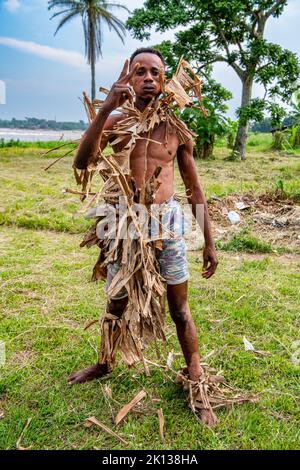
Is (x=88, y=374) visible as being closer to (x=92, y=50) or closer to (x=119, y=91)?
(x=119, y=91)

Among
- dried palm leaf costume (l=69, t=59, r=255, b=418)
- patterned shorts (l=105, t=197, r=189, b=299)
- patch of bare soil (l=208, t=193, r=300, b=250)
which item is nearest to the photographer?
dried palm leaf costume (l=69, t=59, r=255, b=418)

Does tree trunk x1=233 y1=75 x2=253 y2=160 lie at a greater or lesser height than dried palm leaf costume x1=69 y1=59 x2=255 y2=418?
greater

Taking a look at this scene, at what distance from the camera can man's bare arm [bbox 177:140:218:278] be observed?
1926mm

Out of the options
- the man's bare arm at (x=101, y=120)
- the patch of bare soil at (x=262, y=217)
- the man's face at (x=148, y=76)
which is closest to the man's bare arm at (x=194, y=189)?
the man's face at (x=148, y=76)

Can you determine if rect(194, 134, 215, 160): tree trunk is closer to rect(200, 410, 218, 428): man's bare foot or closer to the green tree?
the green tree

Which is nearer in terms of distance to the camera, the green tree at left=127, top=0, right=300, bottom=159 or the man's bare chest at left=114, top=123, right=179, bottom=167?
the man's bare chest at left=114, top=123, right=179, bottom=167

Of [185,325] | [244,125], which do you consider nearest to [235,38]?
[244,125]

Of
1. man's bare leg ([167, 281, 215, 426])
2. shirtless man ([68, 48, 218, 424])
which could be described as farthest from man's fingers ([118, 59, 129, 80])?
man's bare leg ([167, 281, 215, 426])

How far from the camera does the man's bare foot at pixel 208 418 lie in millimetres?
1786

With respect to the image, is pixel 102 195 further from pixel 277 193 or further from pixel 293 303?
pixel 277 193

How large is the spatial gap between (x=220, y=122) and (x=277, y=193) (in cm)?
547

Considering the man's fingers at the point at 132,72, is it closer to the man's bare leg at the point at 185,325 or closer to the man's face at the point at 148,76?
the man's face at the point at 148,76

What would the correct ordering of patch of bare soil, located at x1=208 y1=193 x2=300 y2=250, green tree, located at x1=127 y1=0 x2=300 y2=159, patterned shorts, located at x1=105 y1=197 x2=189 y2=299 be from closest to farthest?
patterned shorts, located at x1=105 y1=197 x2=189 y2=299
patch of bare soil, located at x1=208 y1=193 x2=300 y2=250
green tree, located at x1=127 y1=0 x2=300 y2=159
